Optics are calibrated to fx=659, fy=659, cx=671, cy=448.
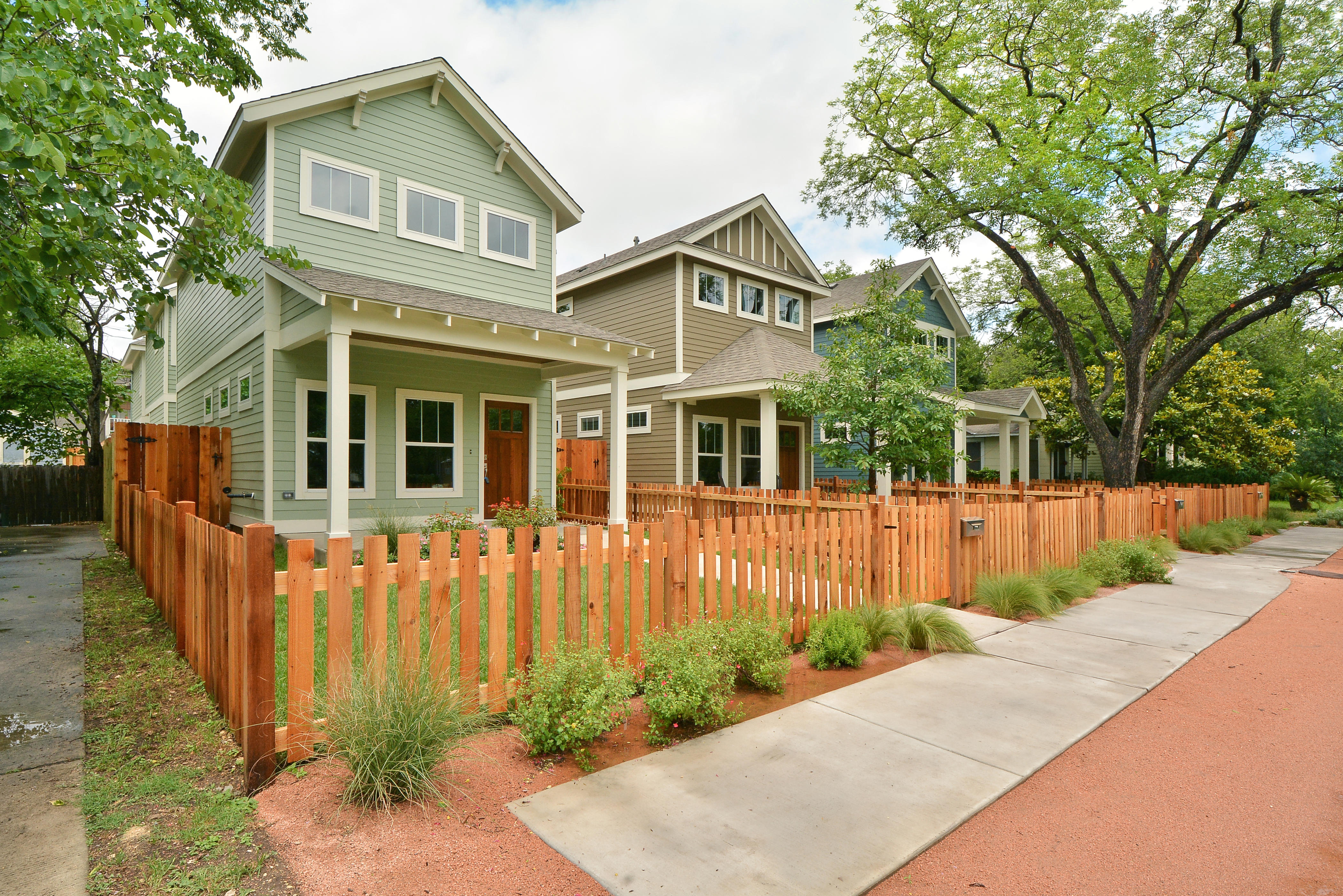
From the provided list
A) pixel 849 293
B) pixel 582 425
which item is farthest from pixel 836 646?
pixel 849 293

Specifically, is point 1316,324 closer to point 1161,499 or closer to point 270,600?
point 1161,499

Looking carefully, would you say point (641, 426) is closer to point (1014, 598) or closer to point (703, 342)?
point (703, 342)

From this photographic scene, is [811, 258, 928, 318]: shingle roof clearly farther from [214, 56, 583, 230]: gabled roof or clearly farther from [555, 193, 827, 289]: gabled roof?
[214, 56, 583, 230]: gabled roof

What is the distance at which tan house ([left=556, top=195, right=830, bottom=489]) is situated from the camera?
15969mm

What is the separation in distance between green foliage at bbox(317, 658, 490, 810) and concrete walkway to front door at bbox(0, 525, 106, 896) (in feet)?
2.97

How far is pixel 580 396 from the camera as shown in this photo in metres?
18.3

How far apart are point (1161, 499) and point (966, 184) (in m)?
8.49

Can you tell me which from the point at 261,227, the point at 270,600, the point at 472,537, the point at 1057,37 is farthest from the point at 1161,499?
the point at 261,227

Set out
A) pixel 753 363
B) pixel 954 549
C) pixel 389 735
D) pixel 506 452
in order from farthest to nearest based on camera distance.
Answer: pixel 753 363 < pixel 506 452 < pixel 954 549 < pixel 389 735

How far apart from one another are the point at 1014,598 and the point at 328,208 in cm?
1150

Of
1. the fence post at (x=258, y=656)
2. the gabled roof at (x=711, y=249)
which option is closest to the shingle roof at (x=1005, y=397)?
the gabled roof at (x=711, y=249)

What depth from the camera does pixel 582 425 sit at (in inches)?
719

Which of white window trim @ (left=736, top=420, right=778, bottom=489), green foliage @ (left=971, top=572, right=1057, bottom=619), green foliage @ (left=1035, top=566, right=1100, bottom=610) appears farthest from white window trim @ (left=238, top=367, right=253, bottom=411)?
green foliage @ (left=1035, top=566, right=1100, bottom=610)

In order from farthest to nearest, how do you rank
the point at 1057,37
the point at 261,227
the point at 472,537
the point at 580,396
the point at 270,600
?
the point at 580,396
the point at 1057,37
the point at 261,227
the point at 472,537
the point at 270,600
